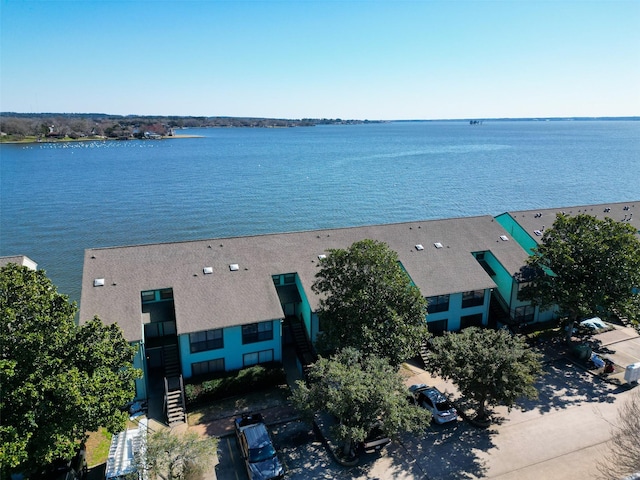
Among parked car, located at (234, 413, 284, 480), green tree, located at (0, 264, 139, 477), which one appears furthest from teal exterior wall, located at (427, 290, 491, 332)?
green tree, located at (0, 264, 139, 477)

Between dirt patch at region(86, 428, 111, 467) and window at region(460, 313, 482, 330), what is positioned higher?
window at region(460, 313, 482, 330)

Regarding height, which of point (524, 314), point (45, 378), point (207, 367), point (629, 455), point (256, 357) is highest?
point (45, 378)

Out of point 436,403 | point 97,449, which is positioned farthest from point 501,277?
point 97,449

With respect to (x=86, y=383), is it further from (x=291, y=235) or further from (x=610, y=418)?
(x=610, y=418)

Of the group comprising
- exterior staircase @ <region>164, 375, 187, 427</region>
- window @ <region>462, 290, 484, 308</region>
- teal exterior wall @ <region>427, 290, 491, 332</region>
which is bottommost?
exterior staircase @ <region>164, 375, 187, 427</region>

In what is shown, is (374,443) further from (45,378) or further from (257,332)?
(45,378)

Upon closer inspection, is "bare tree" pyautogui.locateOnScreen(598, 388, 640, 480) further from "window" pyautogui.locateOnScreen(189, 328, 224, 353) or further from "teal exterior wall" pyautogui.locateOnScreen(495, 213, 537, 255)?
"teal exterior wall" pyautogui.locateOnScreen(495, 213, 537, 255)

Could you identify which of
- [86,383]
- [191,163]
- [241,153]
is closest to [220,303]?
[86,383]
